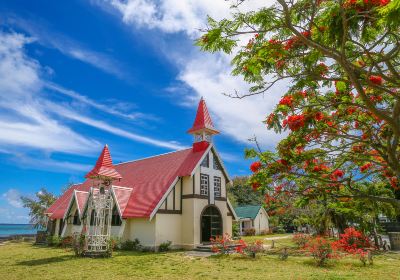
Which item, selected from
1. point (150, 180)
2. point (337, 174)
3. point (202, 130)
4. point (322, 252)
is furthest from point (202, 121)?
point (337, 174)

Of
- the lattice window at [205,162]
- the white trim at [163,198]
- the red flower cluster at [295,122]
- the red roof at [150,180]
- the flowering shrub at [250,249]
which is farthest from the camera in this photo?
the lattice window at [205,162]

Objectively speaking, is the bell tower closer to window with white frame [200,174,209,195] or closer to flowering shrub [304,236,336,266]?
window with white frame [200,174,209,195]

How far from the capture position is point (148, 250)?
75.6ft

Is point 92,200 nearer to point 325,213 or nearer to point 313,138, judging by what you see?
point 313,138

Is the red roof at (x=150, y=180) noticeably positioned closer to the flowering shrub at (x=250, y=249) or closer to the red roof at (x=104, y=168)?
the red roof at (x=104, y=168)

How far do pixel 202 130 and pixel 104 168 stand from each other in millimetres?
9458

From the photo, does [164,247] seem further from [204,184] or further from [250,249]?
[250,249]

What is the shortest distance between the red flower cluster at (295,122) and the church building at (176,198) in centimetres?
1746

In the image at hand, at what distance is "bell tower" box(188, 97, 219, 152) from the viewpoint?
89.9ft

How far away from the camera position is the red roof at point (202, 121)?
27.6 metres

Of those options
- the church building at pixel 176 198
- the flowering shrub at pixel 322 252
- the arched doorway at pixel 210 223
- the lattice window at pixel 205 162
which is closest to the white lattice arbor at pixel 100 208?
the church building at pixel 176 198

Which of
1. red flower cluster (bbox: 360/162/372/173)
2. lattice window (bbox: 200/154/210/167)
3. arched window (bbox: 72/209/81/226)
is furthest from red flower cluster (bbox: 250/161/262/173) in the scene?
arched window (bbox: 72/209/81/226)

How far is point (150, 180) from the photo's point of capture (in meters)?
27.7

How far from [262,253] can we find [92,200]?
12.9 meters
